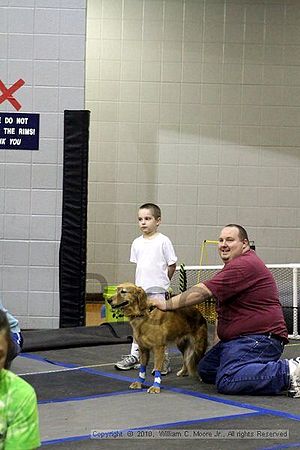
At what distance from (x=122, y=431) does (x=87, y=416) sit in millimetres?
444

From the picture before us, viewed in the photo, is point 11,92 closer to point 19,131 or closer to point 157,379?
point 19,131

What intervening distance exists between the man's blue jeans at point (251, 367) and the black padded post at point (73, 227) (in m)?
3.13

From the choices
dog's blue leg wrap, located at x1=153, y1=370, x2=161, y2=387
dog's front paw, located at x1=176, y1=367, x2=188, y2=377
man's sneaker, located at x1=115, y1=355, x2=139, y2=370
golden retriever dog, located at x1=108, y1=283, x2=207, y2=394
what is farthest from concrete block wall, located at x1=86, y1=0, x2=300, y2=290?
dog's blue leg wrap, located at x1=153, y1=370, x2=161, y2=387

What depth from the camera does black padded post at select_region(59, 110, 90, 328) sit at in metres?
9.73

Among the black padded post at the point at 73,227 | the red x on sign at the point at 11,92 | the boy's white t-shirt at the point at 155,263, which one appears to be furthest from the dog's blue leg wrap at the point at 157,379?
the red x on sign at the point at 11,92

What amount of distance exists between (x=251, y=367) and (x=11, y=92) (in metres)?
4.53

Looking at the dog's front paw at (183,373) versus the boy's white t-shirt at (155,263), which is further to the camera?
the boy's white t-shirt at (155,263)

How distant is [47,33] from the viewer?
9805 mm

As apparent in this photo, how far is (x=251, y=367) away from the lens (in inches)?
258

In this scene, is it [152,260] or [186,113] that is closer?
[152,260]

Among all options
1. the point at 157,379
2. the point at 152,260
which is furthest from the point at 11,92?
the point at 157,379

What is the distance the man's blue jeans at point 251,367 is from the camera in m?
6.49

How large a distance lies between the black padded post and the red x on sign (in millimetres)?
520

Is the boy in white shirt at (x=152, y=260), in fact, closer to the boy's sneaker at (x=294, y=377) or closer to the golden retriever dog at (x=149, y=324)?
the golden retriever dog at (x=149, y=324)
